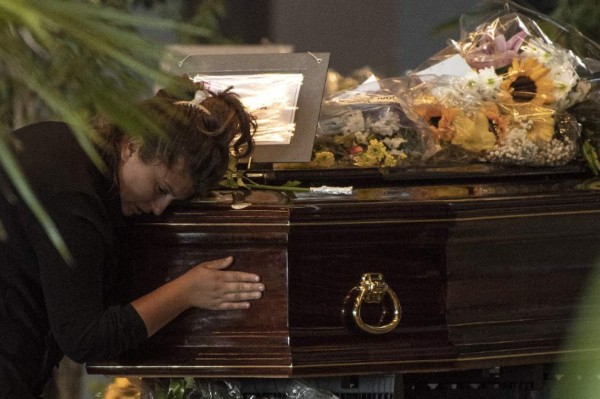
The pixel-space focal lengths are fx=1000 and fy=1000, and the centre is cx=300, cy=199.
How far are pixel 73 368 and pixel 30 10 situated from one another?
276 centimetres

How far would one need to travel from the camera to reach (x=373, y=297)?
1.79 meters

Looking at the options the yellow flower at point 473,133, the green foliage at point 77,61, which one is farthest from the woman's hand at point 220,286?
the green foliage at point 77,61

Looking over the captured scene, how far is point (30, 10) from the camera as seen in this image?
0.54 meters

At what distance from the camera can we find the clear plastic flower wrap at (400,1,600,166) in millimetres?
2131

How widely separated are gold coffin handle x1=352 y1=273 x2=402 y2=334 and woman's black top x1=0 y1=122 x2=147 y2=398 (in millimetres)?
378

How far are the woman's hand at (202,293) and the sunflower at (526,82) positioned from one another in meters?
0.79

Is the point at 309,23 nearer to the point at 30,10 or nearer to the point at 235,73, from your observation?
the point at 235,73

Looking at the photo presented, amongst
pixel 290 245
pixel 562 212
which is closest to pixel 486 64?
pixel 562 212

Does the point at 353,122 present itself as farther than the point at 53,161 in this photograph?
Yes

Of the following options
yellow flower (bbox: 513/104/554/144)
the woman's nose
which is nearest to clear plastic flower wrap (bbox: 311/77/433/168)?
yellow flower (bbox: 513/104/554/144)

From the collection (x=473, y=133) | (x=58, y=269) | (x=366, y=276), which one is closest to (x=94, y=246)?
(x=58, y=269)

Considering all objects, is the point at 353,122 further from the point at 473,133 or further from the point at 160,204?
the point at 160,204

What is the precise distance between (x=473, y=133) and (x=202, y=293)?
720 millimetres

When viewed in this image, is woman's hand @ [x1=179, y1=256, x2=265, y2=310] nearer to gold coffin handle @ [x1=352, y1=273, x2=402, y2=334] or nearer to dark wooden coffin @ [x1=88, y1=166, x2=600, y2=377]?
dark wooden coffin @ [x1=88, y1=166, x2=600, y2=377]
